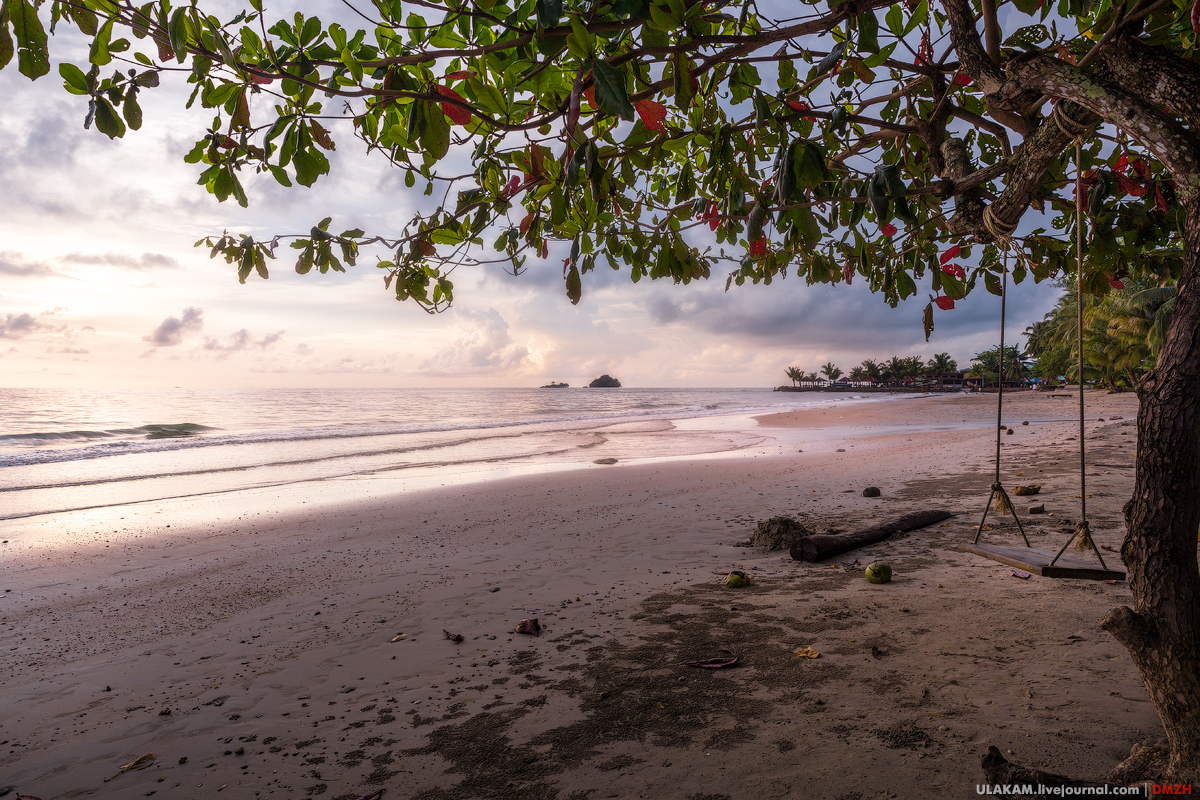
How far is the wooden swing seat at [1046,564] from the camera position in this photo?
259cm

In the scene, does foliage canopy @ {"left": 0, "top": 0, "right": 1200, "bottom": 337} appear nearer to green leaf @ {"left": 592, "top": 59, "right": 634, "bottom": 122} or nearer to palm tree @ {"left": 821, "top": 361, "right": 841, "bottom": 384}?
green leaf @ {"left": 592, "top": 59, "right": 634, "bottom": 122}

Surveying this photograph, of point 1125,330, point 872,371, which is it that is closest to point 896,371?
point 872,371

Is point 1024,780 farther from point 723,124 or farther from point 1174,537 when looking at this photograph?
point 723,124

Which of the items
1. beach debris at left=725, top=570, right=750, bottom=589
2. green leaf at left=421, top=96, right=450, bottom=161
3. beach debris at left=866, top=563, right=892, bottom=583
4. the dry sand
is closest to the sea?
the dry sand

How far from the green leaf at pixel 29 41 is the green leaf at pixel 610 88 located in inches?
58.0

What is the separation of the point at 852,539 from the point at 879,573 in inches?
33.4

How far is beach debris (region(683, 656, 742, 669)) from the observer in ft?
9.46

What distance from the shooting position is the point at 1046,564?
109 inches

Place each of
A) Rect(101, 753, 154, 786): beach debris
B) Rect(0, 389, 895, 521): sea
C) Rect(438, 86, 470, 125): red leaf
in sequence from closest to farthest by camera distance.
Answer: Rect(438, 86, 470, 125): red leaf, Rect(101, 753, 154, 786): beach debris, Rect(0, 389, 895, 521): sea

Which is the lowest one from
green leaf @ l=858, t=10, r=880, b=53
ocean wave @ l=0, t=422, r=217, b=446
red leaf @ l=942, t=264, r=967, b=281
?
ocean wave @ l=0, t=422, r=217, b=446

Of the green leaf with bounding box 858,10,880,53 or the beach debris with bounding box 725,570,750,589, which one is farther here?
the beach debris with bounding box 725,570,750,589

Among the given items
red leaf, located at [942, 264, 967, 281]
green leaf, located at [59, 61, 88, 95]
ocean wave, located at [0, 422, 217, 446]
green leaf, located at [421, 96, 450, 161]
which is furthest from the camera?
ocean wave, located at [0, 422, 217, 446]

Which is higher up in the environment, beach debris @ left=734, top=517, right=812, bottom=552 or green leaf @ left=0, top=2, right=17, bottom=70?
green leaf @ left=0, top=2, right=17, bottom=70

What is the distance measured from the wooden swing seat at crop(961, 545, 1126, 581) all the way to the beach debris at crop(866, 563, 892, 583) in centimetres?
59
